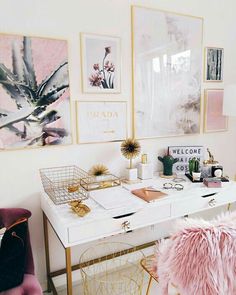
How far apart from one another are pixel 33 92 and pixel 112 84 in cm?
59

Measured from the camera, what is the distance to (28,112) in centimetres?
171

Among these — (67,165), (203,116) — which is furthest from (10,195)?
(203,116)

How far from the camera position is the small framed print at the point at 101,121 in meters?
1.89

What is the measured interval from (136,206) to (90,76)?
→ 986 mm

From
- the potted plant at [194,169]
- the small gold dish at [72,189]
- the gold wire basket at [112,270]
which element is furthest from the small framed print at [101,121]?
the gold wire basket at [112,270]

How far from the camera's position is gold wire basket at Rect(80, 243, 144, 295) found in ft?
6.56

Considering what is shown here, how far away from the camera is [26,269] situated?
1.46 m

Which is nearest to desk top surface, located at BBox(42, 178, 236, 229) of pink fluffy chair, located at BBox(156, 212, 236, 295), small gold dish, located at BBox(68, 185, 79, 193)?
small gold dish, located at BBox(68, 185, 79, 193)

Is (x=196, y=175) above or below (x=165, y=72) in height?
below

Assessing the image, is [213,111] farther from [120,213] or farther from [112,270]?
[112,270]

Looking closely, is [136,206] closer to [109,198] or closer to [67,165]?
[109,198]

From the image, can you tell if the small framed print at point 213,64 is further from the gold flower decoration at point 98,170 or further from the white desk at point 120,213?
the gold flower decoration at point 98,170

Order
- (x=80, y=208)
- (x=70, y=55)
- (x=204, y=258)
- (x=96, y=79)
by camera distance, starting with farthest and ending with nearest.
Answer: (x=96, y=79), (x=70, y=55), (x=80, y=208), (x=204, y=258)

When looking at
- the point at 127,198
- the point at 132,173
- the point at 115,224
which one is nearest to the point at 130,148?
the point at 132,173
